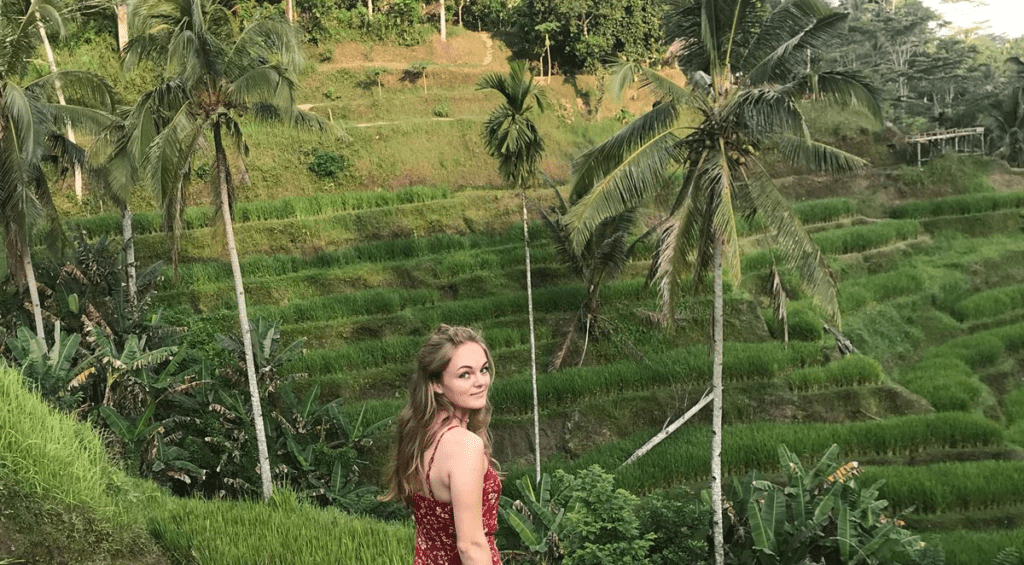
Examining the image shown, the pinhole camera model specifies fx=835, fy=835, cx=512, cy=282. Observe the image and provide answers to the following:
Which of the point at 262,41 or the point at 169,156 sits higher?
the point at 262,41

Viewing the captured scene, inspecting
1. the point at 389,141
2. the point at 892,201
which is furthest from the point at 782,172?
the point at 389,141

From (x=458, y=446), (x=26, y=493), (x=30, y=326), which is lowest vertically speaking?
(x=30, y=326)

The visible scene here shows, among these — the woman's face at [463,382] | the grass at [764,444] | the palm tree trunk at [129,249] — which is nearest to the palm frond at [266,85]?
the palm tree trunk at [129,249]

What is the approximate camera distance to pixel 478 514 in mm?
2426

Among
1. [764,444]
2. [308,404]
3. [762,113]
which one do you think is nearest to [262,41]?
[308,404]

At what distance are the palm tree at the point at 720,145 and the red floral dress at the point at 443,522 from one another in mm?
6012

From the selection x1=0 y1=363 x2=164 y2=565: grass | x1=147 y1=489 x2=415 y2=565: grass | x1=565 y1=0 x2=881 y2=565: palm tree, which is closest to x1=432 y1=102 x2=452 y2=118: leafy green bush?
x1=565 y1=0 x2=881 y2=565: palm tree

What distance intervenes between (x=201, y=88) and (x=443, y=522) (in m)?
9.09

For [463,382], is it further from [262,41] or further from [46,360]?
[46,360]

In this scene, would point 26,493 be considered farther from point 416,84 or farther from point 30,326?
point 416,84

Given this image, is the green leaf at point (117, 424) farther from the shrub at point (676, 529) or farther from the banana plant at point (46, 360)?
the shrub at point (676, 529)

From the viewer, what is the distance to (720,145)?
347 inches

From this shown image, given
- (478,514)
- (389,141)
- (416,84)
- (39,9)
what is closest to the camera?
(478,514)

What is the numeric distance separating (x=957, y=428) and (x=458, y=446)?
42.6 ft
